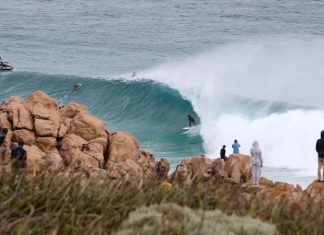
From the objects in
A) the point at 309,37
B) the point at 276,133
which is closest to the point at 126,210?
the point at 276,133

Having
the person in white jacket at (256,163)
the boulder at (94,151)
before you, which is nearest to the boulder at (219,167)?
the person in white jacket at (256,163)

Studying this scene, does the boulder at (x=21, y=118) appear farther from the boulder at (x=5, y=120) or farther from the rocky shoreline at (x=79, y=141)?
the boulder at (x=5, y=120)

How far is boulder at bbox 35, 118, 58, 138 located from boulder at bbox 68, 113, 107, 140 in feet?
2.62

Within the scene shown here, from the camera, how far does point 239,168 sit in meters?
22.7

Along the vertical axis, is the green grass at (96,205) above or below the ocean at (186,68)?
above

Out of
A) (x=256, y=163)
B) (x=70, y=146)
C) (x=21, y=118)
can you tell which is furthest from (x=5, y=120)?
(x=256, y=163)

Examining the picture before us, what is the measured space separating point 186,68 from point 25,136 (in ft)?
92.4

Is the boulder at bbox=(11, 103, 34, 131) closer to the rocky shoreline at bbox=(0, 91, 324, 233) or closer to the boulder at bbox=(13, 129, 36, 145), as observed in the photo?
the rocky shoreline at bbox=(0, 91, 324, 233)

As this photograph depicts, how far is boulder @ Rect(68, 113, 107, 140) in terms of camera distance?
24.3 meters

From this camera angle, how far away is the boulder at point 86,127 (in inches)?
958

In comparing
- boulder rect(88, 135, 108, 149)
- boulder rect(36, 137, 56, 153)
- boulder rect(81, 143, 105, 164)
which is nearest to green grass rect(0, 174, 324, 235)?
boulder rect(81, 143, 105, 164)

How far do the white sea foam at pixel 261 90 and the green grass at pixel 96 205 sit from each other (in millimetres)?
19136

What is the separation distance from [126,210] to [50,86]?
Answer: 37.9 metres

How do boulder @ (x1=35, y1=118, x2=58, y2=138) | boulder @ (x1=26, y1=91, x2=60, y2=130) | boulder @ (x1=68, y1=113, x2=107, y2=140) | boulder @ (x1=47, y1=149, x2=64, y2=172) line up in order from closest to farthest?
boulder @ (x1=47, y1=149, x2=64, y2=172), boulder @ (x1=35, y1=118, x2=58, y2=138), boulder @ (x1=26, y1=91, x2=60, y2=130), boulder @ (x1=68, y1=113, x2=107, y2=140)
